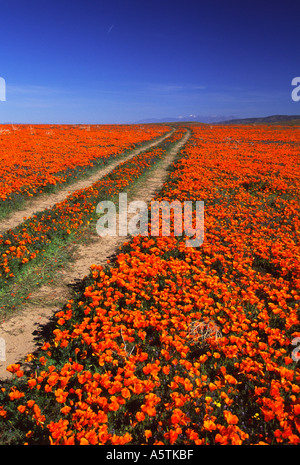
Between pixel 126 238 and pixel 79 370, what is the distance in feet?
18.9

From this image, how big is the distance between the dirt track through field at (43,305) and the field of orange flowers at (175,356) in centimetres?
39

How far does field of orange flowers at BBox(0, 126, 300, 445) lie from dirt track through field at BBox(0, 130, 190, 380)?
387 millimetres

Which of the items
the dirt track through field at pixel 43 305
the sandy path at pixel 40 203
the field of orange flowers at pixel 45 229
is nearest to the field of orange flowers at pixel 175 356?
the dirt track through field at pixel 43 305

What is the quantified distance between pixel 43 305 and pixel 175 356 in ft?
10.7

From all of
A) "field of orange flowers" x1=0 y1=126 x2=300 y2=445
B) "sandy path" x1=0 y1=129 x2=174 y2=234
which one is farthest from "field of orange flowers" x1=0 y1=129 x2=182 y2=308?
"field of orange flowers" x1=0 y1=126 x2=300 y2=445

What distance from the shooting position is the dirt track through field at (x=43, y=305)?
15.0 feet

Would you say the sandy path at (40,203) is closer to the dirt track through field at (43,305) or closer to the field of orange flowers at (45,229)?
the field of orange flowers at (45,229)

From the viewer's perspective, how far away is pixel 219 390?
11.6ft

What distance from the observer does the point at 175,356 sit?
4.07 metres

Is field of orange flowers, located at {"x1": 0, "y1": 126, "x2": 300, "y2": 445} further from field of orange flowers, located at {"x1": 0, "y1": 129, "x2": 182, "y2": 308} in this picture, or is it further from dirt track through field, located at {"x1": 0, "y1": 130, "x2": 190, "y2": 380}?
field of orange flowers, located at {"x1": 0, "y1": 129, "x2": 182, "y2": 308}

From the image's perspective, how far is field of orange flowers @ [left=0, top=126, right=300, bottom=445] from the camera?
303 cm

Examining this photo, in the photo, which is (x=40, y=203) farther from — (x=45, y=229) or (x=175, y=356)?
(x=175, y=356)

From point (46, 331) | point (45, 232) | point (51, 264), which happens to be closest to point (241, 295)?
point (46, 331)
